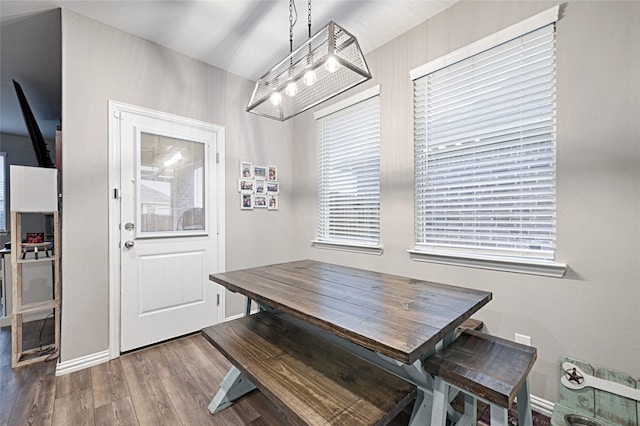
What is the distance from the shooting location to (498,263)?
5.96ft

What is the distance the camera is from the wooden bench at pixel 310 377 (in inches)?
41.1

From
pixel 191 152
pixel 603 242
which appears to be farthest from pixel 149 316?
pixel 603 242

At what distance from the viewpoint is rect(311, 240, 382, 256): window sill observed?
2.58 metres

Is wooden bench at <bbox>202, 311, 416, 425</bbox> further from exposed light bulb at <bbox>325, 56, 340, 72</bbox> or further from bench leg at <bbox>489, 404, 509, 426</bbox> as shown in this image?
exposed light bulb at <bbox>325, 56, 340, 72</bbox>

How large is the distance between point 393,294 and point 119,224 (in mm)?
2300

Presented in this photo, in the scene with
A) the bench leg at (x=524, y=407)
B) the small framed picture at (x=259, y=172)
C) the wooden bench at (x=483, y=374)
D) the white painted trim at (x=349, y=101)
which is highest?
the white painted trim at (x=349, y=101)

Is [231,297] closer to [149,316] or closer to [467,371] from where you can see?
[149,316]

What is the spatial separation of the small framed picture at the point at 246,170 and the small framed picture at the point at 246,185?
0.05 m

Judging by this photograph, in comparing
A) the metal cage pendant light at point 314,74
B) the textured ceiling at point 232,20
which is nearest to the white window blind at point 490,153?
the textured ceiling at point 232,20

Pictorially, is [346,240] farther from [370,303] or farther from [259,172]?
[370,303]

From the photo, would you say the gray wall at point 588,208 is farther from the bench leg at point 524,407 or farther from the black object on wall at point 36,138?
the black object on wall at point 36,138

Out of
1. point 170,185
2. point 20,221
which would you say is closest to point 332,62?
point 170,185

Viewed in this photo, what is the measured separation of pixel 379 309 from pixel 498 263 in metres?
1.09

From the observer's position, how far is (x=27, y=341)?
256 centimetres
